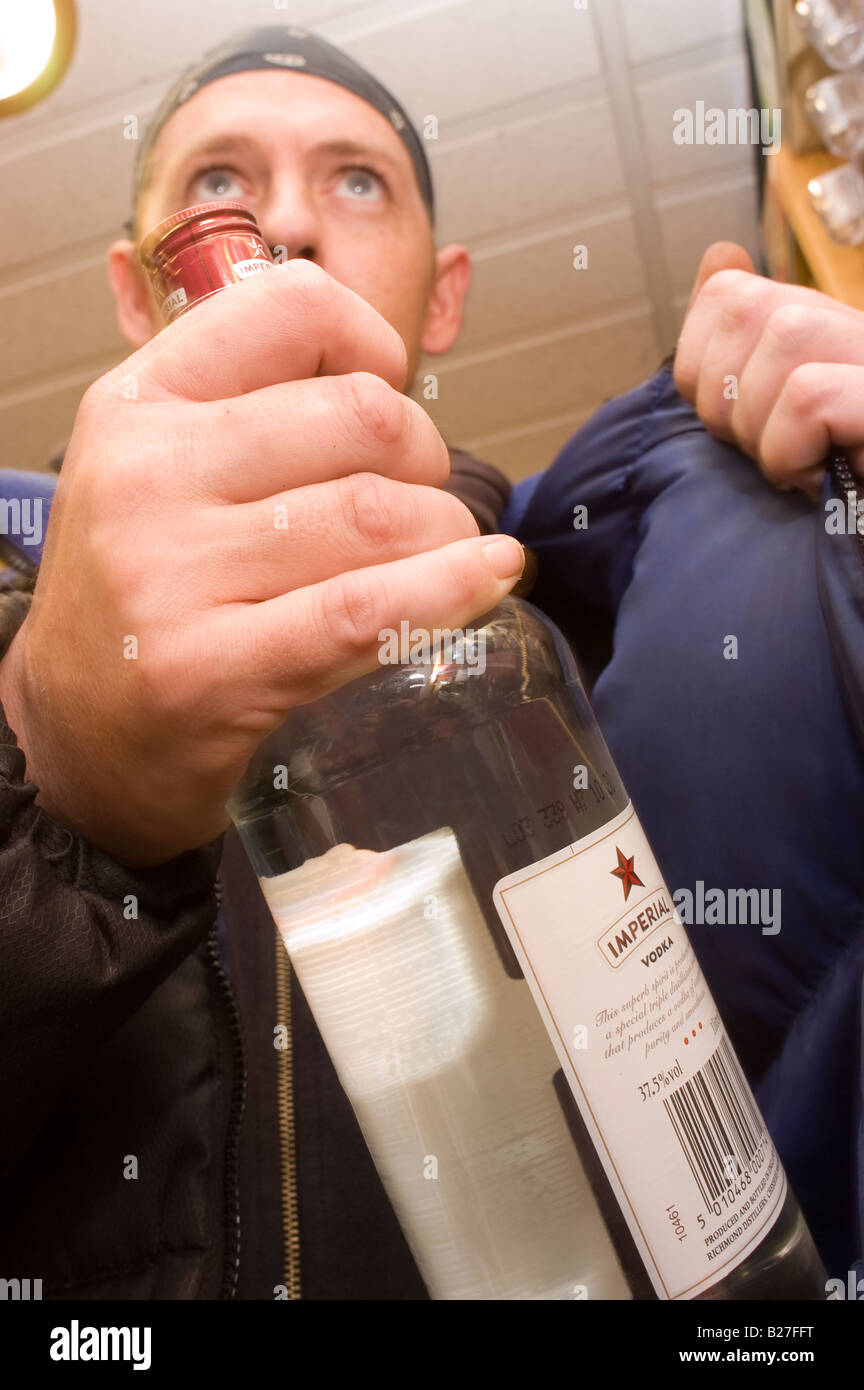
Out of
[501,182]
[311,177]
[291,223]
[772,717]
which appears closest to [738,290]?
[772,717]

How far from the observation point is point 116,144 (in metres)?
1.86

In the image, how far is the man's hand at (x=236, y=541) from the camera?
0.32m

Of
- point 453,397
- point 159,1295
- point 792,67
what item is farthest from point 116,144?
point 159,1295

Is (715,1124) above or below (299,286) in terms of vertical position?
below

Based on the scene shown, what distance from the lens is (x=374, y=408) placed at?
1.10 ft

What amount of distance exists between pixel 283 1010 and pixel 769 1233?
0.97 feet

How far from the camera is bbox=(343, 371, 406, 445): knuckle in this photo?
0.34 meters

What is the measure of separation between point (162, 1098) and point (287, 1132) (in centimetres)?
11

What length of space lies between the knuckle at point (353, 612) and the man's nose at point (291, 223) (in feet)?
1.81

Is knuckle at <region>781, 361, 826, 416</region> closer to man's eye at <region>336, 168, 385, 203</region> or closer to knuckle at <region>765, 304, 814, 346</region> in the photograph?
knuckle at <region>765, 304, 814, 346</region>

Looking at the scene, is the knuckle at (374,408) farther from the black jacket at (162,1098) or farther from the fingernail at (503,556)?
the black jacket at (162,1098)

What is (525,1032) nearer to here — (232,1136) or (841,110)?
(232,1136)

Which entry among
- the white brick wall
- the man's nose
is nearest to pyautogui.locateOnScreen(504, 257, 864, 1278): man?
the man's nose

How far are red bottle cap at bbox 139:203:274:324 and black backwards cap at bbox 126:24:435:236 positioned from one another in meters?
0.78
